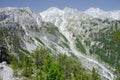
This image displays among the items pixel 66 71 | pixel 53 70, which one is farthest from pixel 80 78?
pixel 53 70

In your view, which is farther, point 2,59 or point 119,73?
point 2,59

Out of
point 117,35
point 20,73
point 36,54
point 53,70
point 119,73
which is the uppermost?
point 36,54

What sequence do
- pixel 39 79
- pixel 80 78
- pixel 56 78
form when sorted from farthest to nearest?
pixel 80 78 → pixel 39 79 → pixel 56 78

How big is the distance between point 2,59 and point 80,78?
43306 mm

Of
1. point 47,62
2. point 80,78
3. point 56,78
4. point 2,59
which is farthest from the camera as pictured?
point 2,59

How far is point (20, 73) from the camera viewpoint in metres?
78.6

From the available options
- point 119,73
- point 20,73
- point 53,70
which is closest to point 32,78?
point 20,73

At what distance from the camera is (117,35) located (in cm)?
3619

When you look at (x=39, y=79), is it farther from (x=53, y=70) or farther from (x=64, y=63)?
(x=64, y=63)

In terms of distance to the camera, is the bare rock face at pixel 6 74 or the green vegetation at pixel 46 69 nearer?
the green vegetation at pixel 46 69

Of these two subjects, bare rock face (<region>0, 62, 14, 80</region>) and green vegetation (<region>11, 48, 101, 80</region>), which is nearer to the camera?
green vegetation (<region>11, 48, 101, 80</region>)

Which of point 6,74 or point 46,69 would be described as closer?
point 46,69

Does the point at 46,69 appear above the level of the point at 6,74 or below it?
below

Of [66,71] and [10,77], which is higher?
[66,71]
